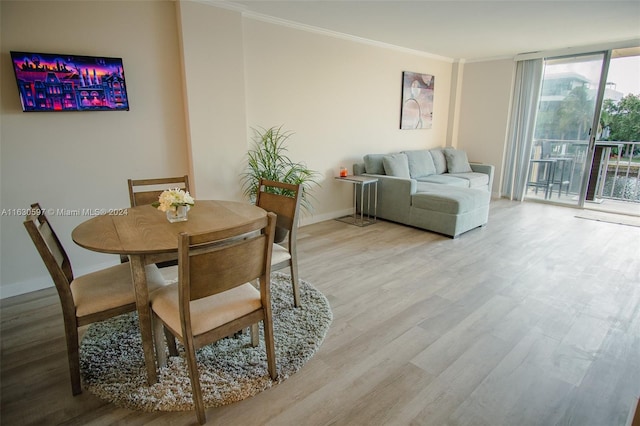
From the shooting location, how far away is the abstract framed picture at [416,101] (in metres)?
5.44

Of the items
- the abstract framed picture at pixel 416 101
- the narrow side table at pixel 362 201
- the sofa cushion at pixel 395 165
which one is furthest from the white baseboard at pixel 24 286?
the abstract framed picture at pixel 416 101

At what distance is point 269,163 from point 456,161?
11.7ft

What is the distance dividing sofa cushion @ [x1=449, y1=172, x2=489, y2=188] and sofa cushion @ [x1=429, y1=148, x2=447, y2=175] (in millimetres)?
197

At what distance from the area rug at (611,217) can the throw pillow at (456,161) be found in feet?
5.80

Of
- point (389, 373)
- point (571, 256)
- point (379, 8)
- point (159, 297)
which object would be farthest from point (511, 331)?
point (379, 8)

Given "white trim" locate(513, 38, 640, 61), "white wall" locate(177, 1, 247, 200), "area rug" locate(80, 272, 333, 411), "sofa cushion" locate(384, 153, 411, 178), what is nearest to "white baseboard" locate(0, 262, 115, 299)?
"area rug" locate(80, 272, 333, 411)

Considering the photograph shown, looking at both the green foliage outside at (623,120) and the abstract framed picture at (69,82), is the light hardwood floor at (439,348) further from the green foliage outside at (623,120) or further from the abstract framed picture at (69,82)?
the green foliage outside at (623,120)

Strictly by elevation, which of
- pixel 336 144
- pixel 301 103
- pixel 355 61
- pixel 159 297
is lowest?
pixel 159 297

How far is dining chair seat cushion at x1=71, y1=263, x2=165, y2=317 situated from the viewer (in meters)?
1.63

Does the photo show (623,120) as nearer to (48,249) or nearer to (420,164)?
(420,164)

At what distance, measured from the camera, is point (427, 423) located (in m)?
1.51

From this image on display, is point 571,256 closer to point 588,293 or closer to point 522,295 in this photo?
point 588,293

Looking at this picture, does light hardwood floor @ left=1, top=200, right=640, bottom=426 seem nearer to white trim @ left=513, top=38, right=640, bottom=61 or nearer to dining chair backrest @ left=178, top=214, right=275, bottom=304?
dining chair backrest @ left=178, top=214, right=275, bottom=304

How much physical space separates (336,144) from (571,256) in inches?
117
